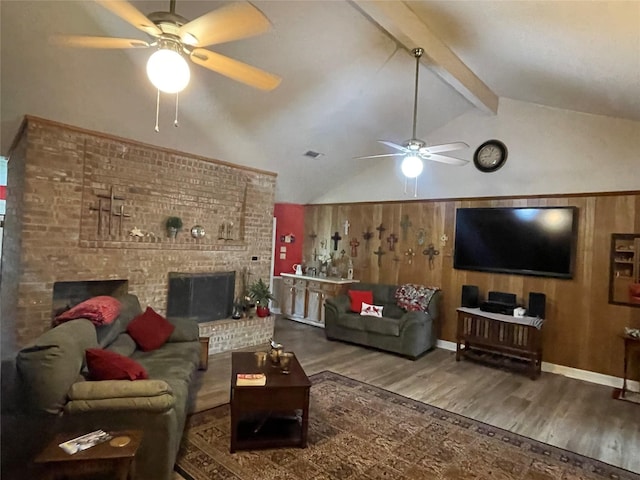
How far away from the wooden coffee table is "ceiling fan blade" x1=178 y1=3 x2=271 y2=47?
2271mm

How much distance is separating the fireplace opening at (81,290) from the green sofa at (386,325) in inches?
115

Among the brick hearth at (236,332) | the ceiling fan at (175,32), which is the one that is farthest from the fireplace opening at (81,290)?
the ceiling fan at (175,32)

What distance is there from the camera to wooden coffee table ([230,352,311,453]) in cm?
272

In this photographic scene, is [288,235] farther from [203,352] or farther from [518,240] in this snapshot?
[518,240]

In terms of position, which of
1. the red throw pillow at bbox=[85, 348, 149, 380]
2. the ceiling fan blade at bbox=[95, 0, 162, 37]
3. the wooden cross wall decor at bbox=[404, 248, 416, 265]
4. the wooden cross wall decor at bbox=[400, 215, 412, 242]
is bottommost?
the red throw pillow at bbox=[85, 348, 149, 380]

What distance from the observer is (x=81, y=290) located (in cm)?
452

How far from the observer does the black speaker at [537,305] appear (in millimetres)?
4832

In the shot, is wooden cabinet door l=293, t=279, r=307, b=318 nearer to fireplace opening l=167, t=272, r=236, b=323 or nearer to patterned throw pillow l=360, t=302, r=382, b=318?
patterned throw pillow l=360, t=302, r=382, b=318

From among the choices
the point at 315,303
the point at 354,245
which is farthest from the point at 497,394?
the point at 354,245

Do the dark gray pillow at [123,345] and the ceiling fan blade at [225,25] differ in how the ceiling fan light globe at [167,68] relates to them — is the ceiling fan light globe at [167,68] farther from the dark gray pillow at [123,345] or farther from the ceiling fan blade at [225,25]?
the dark gray pillow at [123,345]

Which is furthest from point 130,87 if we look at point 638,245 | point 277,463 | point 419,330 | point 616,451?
point 638,245

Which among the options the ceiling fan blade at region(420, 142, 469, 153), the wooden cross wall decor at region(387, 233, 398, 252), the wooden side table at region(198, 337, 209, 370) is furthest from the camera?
the wooden cross wall decor at region(387, 233, 398, 252)

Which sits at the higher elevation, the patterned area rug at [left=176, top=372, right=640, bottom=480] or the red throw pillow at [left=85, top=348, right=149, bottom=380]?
the red throw pillow at [left=85, top=348, right=149, bottom=380]

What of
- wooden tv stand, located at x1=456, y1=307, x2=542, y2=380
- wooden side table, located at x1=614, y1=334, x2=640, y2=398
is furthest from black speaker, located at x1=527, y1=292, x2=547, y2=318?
wooden side table, located at x1=614, y1=334, x2=640, y2=398
